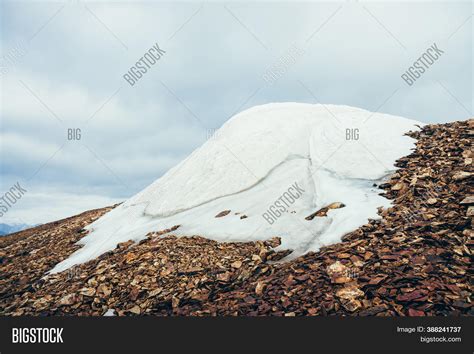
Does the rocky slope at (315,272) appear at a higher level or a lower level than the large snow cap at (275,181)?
lower

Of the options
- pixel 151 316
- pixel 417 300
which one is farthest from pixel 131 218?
pixel 417 300

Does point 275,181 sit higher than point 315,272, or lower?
higher

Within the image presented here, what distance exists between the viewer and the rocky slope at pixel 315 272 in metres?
7.59

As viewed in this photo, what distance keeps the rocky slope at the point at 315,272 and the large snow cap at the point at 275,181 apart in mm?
866

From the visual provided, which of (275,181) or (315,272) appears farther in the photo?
(275,181)

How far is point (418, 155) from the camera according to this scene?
46.2 feet

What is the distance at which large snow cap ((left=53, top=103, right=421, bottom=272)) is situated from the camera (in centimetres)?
1178

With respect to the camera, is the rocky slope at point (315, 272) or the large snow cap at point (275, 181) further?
the large snow cap at point (275, 181)

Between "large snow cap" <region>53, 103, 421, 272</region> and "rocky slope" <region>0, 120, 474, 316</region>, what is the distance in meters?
0.87

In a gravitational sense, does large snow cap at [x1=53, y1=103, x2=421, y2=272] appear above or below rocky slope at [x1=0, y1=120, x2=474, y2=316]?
above

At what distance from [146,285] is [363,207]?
7.58m

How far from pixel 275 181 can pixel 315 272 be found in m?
6.85

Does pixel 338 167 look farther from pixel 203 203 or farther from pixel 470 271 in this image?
pixel 470 271

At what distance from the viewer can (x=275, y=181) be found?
15180 mm
